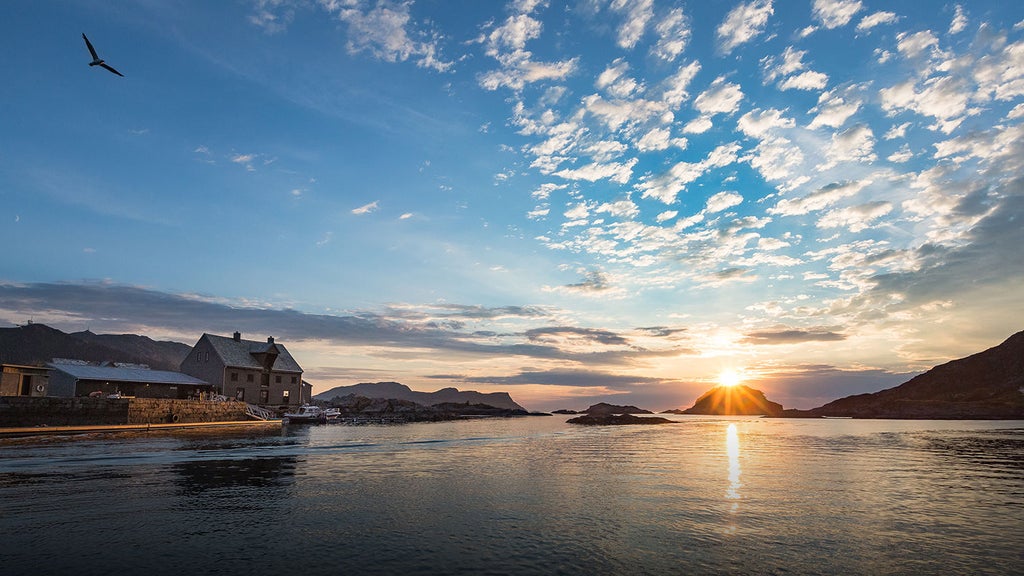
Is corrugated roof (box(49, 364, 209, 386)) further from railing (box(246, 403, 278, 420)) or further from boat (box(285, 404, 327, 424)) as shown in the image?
boat (box(285, 404, 327, 424))

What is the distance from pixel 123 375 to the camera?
246ft

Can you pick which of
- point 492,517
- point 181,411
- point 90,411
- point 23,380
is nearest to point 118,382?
point 23,380

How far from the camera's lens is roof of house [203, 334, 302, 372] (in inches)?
3775

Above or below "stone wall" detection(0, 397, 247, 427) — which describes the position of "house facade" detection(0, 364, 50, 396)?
above

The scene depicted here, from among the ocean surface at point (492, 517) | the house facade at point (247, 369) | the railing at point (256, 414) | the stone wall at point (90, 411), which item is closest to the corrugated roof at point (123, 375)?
the house facade at point (247, 369)

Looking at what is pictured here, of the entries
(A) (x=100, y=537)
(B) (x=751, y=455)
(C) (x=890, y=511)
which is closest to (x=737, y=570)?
(C) (x=890, y=511)

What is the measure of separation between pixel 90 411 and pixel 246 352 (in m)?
45.7

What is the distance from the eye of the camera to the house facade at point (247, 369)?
94.2m

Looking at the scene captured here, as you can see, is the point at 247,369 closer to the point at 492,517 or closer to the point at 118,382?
the point at 118,382

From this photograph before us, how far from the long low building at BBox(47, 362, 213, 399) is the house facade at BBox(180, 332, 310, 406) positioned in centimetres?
424

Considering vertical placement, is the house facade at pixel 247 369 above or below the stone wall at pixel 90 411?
above

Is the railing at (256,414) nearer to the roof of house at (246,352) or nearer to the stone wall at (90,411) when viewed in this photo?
the roof of house at (246,352)

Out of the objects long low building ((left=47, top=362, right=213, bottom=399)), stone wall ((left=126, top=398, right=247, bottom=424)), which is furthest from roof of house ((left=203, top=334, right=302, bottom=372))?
stone wall ((left=126, top=398, right=247, bottom=424))

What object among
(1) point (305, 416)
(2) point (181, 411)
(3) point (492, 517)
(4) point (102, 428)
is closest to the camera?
(3) point (492, 517)
